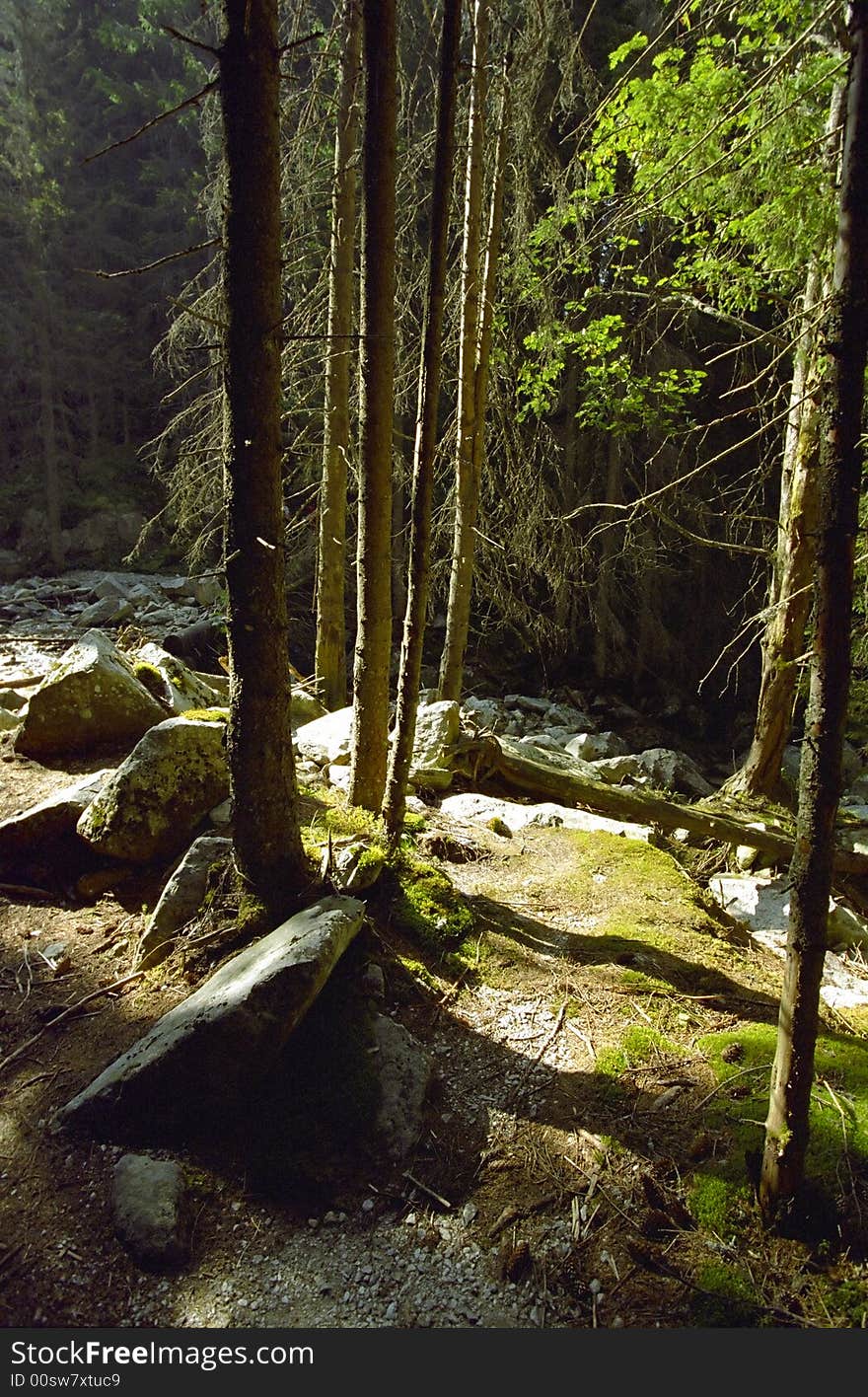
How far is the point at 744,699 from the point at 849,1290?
47.5ft

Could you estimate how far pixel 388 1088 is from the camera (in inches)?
132

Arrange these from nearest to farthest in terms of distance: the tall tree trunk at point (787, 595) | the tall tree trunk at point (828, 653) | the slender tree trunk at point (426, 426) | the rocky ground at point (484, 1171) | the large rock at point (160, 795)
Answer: the tall tree trunk at point (828, 653)
the rocky ground at point (484, 1171)
the slender tree trunk at point (426, 426)
the large rock at point (160, 795)
the tall tree trunk at point (787, 595)

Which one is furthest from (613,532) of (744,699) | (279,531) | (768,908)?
(279,531)

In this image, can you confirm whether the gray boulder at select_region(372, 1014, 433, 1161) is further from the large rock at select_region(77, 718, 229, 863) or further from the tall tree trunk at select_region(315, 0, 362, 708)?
the tall tree trunk at select_region(315, 0, 362, 708)

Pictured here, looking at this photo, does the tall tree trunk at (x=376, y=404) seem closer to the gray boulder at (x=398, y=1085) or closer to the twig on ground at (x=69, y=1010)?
the twig on ground at (x=69, y=1010)

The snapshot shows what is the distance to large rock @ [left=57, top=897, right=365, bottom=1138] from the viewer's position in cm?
320

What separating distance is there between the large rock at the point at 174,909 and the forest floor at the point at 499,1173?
0.16 m

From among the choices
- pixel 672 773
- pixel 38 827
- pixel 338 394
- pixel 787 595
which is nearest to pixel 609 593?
pixel 672 773

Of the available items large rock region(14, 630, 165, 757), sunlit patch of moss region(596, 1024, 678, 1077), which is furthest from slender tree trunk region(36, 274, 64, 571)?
sunlit patch of moss region(596, 1024, 678, 1077)

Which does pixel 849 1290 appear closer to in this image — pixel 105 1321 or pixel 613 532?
pixel 105 1321

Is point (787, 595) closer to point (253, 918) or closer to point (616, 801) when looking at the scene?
point (616, 801)

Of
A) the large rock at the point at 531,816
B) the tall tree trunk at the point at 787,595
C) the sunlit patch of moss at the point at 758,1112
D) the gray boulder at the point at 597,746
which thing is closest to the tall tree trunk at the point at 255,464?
the sunlit patch of moss at the point at 758,1112

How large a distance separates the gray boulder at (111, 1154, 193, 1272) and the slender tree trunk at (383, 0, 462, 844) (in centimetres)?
247

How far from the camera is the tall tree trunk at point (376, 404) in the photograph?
4.35 meters
